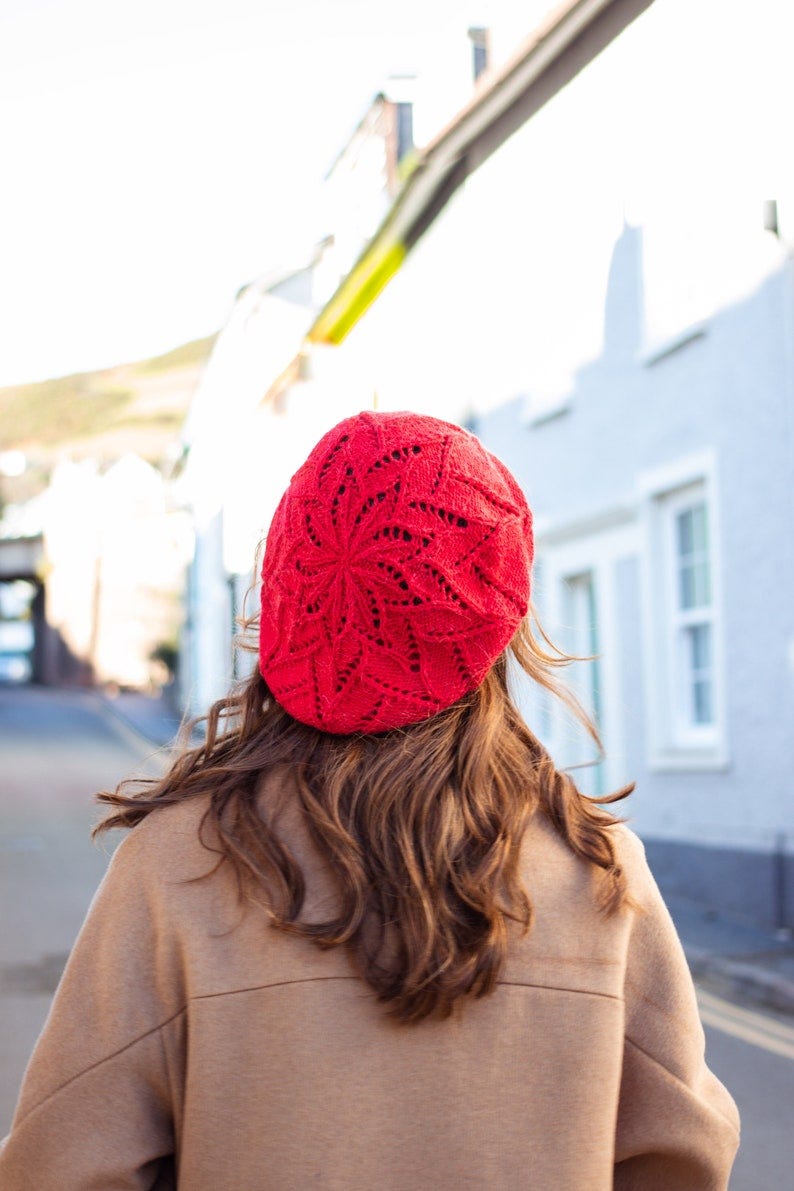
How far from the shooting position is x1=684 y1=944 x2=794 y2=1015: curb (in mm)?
7152

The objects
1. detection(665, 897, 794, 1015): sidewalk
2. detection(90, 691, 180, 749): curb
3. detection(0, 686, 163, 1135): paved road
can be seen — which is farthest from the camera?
detection(90, 691, 180, 749): curb

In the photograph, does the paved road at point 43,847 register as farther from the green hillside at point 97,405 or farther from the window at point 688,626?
the green hillside at point 97,405

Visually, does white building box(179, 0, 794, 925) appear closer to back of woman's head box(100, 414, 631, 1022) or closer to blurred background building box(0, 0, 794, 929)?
blurred background building box(0, 0, 794, 929)

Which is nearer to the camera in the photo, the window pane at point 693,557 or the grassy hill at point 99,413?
the window pane at point 693,557

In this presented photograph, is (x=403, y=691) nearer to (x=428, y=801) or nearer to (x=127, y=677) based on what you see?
Result: (x=428, y=801)

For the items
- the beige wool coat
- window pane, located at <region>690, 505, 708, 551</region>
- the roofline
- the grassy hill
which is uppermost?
the grassy hill

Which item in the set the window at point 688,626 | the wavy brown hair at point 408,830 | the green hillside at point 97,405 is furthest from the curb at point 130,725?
the wavy brown hair at point 408,830

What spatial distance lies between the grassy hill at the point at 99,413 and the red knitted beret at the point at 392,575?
46.9 metres

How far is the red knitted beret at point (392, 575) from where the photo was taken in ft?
4.50

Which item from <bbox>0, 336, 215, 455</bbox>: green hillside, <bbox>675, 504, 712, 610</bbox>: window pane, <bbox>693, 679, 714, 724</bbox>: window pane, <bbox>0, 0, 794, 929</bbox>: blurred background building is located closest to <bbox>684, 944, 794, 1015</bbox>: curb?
<bbox>0, 0, 794, 929</bbox>: blurred background building

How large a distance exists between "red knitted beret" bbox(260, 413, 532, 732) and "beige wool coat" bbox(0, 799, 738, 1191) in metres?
0.16

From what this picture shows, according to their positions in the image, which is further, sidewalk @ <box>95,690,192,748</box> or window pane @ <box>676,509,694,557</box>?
sidewalk @ <box>95,690,192,748</box>

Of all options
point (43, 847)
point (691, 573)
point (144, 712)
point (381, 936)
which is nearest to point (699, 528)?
point (691, 573)

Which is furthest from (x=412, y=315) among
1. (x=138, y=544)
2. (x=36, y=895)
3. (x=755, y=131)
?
(x=138, y=544)
